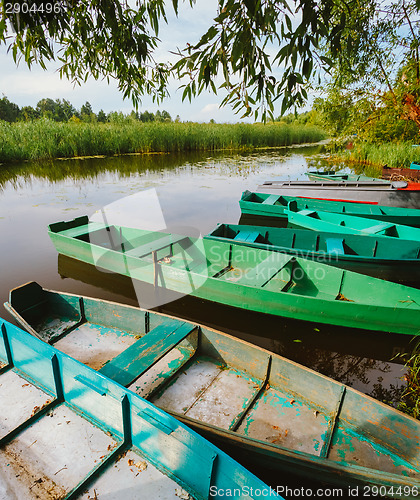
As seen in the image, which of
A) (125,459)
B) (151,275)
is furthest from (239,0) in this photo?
(151,275)

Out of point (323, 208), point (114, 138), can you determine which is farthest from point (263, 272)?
point (114, 138)

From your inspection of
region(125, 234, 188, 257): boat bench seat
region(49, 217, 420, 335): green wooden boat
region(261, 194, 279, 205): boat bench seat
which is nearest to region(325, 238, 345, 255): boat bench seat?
region(49, 217, 420, 335): green wooden boat

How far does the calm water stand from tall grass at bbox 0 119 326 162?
1.27 meters

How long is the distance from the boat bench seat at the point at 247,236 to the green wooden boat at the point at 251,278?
67 centimetres

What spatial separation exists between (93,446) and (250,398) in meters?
1.67

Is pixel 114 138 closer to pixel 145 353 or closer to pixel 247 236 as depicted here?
pixel 247 236

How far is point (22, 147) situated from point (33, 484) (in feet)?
74.8

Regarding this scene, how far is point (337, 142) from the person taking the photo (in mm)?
13156

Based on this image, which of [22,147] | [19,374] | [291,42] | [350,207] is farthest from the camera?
[22,147]

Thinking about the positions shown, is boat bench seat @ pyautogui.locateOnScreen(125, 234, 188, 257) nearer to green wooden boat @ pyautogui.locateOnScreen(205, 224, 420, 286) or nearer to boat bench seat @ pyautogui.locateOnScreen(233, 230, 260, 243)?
green wooden boat @ pyautogui.locateOnScreen(205, 224, 420, 286)

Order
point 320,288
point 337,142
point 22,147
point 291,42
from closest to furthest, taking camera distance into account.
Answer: point 291,42 < point 320,288 < point 337,142 < point 22,147

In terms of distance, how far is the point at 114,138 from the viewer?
23.6m

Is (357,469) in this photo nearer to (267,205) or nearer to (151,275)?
(151,275)

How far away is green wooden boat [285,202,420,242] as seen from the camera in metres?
7.13
